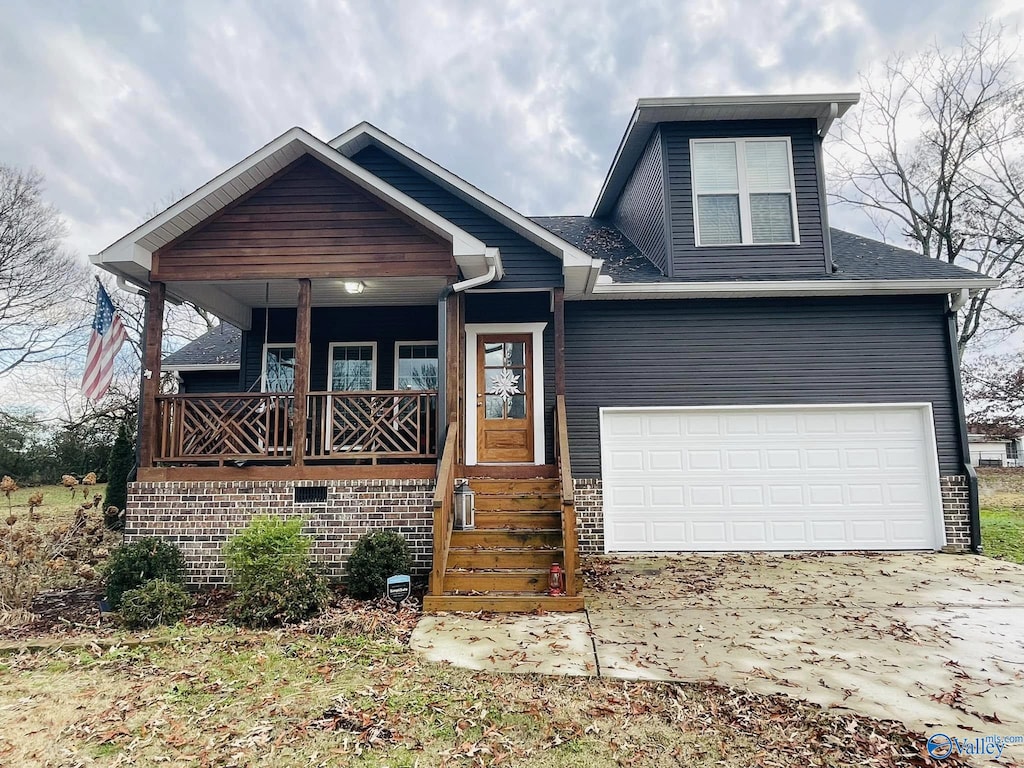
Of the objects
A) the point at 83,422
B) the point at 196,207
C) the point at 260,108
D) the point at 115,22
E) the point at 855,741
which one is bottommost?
the point at 855,741

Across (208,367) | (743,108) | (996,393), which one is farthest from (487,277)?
(996,393)

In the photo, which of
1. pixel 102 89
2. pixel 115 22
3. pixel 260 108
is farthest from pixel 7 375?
pixel 260 108

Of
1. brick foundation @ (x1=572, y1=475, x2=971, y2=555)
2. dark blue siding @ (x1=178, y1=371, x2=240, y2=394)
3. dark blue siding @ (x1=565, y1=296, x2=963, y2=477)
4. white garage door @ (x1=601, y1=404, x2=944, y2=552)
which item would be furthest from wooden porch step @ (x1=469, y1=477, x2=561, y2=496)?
dark blue siding @ (x1=178, y1=371, x2=240, y2=394)

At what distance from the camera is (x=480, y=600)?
581 centimetres

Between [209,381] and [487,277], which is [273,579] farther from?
[209,381]

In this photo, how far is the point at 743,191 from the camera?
9320 millimetres

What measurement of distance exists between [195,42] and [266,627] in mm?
18091

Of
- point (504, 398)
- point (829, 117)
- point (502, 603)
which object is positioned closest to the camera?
point (502, 603)

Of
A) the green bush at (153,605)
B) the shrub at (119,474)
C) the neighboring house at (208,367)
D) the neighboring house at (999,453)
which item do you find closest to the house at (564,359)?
the green bush at (153,605)

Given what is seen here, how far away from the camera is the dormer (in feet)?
30.0

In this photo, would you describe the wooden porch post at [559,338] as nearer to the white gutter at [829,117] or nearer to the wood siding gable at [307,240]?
the wood siding gable at [307,240]

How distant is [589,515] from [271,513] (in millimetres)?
4295

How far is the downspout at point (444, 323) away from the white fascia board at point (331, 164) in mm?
137

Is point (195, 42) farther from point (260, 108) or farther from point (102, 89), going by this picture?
point (260, 108)
